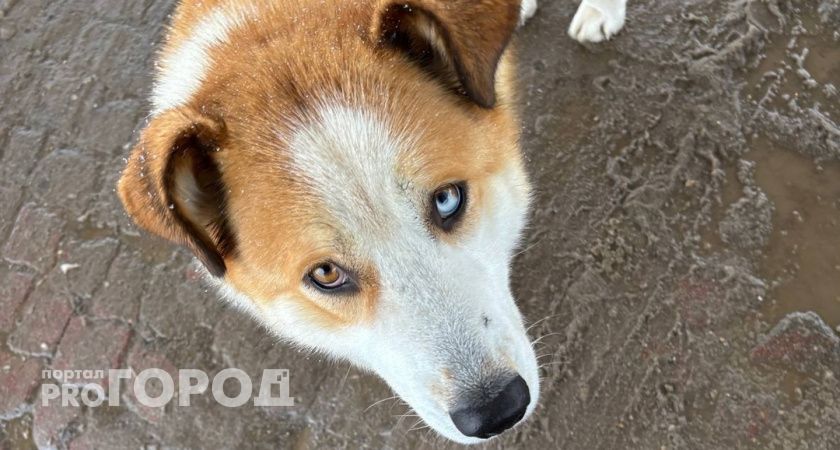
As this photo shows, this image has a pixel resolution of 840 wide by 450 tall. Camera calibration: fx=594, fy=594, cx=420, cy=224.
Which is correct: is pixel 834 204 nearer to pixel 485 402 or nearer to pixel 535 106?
pixel 535 106

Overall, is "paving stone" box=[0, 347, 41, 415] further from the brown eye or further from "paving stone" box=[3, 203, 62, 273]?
the brown eye

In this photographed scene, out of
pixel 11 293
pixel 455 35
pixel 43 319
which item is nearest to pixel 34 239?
pixel 11 293

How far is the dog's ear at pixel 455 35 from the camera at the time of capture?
184cm

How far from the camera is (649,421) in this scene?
2.67 meters

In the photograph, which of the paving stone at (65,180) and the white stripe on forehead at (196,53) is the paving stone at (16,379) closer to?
the paving stone at (65,180)

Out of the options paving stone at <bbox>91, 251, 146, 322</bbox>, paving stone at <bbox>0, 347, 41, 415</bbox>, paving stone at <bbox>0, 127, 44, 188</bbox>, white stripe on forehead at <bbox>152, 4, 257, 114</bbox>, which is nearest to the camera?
white stripe on forehead at <bbox>152, 4, 257, 114</bbox>

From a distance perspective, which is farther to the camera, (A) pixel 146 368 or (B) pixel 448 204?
(A) pixel 146 368

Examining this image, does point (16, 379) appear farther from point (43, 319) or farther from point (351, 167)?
point (351, 167)

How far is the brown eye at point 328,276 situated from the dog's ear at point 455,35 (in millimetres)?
718

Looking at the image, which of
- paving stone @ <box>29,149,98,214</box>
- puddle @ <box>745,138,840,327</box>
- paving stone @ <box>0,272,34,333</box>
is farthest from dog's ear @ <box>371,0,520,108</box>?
paving stone @ <box>0,272,34,333</box>

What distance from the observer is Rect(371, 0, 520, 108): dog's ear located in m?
1.84

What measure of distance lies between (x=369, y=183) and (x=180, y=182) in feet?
2.00

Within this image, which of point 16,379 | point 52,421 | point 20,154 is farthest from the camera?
point 20,154

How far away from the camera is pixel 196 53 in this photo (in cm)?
218
